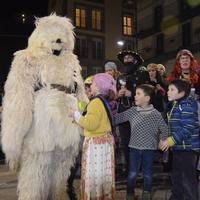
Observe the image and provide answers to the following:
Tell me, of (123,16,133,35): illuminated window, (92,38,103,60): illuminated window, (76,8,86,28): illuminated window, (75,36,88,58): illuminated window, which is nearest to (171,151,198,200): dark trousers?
(75,36,88,58): illuminated window

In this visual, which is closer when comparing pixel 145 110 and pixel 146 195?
pixel 146 195

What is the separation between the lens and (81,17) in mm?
38562

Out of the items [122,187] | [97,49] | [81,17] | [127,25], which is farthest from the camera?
[127,25]

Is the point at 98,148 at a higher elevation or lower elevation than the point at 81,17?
lower

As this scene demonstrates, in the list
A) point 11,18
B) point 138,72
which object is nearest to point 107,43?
point 11,18

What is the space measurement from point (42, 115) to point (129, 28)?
1488 inches

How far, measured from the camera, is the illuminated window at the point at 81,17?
38.4 meters

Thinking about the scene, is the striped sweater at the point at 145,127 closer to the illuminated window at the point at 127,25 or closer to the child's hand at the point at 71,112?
the child's hand at the point at 71,112

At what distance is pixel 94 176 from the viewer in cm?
479

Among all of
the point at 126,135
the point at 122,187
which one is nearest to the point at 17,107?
the point at 126,135

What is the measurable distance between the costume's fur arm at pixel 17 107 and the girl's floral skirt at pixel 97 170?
0.71 meters

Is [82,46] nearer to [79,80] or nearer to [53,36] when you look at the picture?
[79,80]

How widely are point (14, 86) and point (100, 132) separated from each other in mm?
1060

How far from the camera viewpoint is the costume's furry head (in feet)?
16.7
